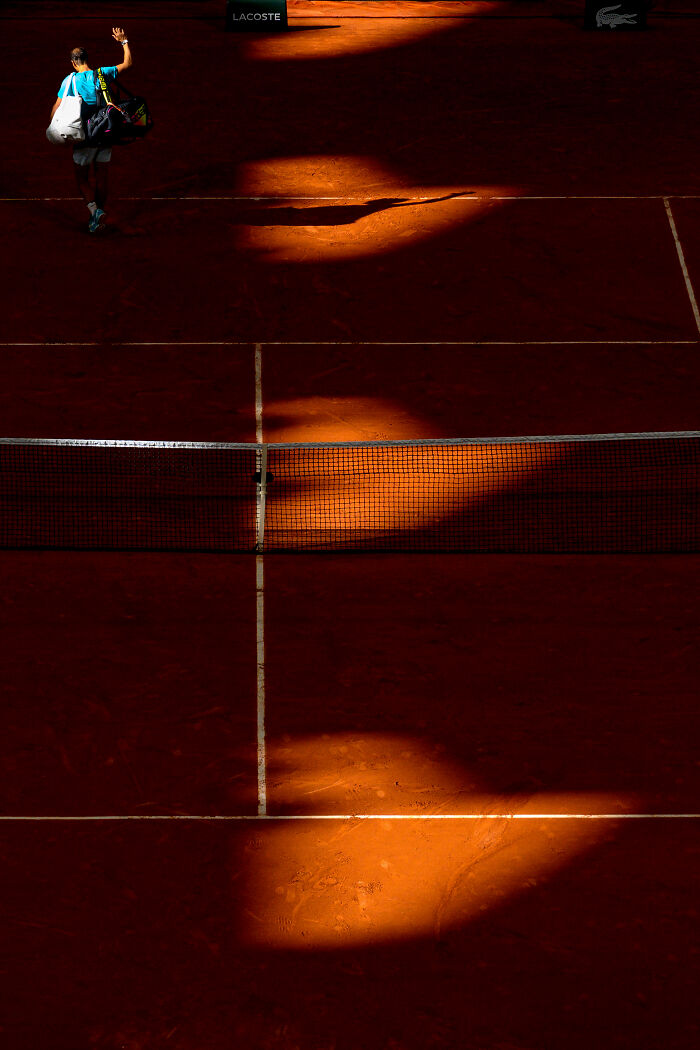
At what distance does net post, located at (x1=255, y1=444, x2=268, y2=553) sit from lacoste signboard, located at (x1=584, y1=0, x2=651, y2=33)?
1075 centimetres

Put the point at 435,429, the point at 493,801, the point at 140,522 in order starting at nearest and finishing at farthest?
the point at 493,801 < the point at 140,522 < the point at 435,429

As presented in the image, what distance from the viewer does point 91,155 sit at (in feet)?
43.7

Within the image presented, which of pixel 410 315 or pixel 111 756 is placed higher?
pixel 410 315

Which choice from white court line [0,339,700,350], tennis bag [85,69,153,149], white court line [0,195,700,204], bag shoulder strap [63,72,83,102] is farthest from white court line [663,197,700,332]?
bag shoulder strap [63,72,83,102]

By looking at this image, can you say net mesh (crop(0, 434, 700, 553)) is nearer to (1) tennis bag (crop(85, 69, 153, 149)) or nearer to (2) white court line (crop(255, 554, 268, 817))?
(2) white court line (crop(255, 554, 268, 817))

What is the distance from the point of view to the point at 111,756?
825 cm

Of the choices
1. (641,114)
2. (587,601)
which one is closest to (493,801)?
(587,601)

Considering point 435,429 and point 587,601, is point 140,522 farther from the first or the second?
point 587,601

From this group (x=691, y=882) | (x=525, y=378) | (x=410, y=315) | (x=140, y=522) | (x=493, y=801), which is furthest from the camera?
(x=410, y=315)

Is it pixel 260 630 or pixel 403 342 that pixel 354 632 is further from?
pixel 403 342

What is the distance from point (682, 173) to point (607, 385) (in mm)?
4520

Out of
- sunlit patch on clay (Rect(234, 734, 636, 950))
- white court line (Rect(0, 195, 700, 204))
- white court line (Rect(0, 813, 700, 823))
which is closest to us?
sunlit patch on clay (Rect(234, 734, 636, 950))

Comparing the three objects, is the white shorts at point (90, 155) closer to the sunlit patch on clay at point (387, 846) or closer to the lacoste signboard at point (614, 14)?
the sunlit patch on clay at point (387, 846)

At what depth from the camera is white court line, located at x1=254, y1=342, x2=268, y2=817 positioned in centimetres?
808
